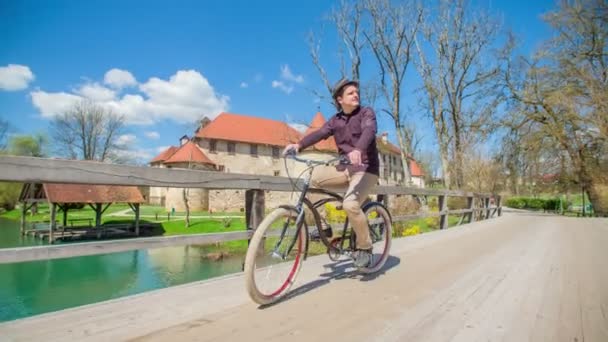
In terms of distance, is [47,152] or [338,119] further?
[47,152]

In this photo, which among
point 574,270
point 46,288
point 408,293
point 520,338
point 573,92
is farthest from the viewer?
point 573,92

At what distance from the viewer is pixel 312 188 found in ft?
8.89

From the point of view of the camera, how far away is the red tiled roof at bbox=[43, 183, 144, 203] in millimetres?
19609

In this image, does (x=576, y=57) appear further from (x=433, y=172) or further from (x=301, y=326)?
(x=433, y=172)

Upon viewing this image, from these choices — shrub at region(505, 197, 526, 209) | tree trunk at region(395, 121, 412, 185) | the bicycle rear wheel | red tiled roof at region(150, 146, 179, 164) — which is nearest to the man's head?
the bicycle rear wheel

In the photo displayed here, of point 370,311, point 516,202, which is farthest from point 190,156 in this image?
point 516,202

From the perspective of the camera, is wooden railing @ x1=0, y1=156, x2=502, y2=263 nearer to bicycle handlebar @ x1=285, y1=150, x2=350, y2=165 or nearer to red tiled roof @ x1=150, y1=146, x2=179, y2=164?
bicycle handlebar @ x1=285, y1=150, x2=350, y2=165

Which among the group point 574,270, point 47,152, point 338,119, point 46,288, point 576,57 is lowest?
point 46,288

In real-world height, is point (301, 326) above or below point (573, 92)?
below

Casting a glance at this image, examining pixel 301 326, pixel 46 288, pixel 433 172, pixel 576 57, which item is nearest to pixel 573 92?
pixel 576 57

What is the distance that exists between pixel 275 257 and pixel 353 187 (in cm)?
82

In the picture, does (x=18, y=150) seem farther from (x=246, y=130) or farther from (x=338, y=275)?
(x=338, y=275)

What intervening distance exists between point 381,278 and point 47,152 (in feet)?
137

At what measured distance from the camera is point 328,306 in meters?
2.18
